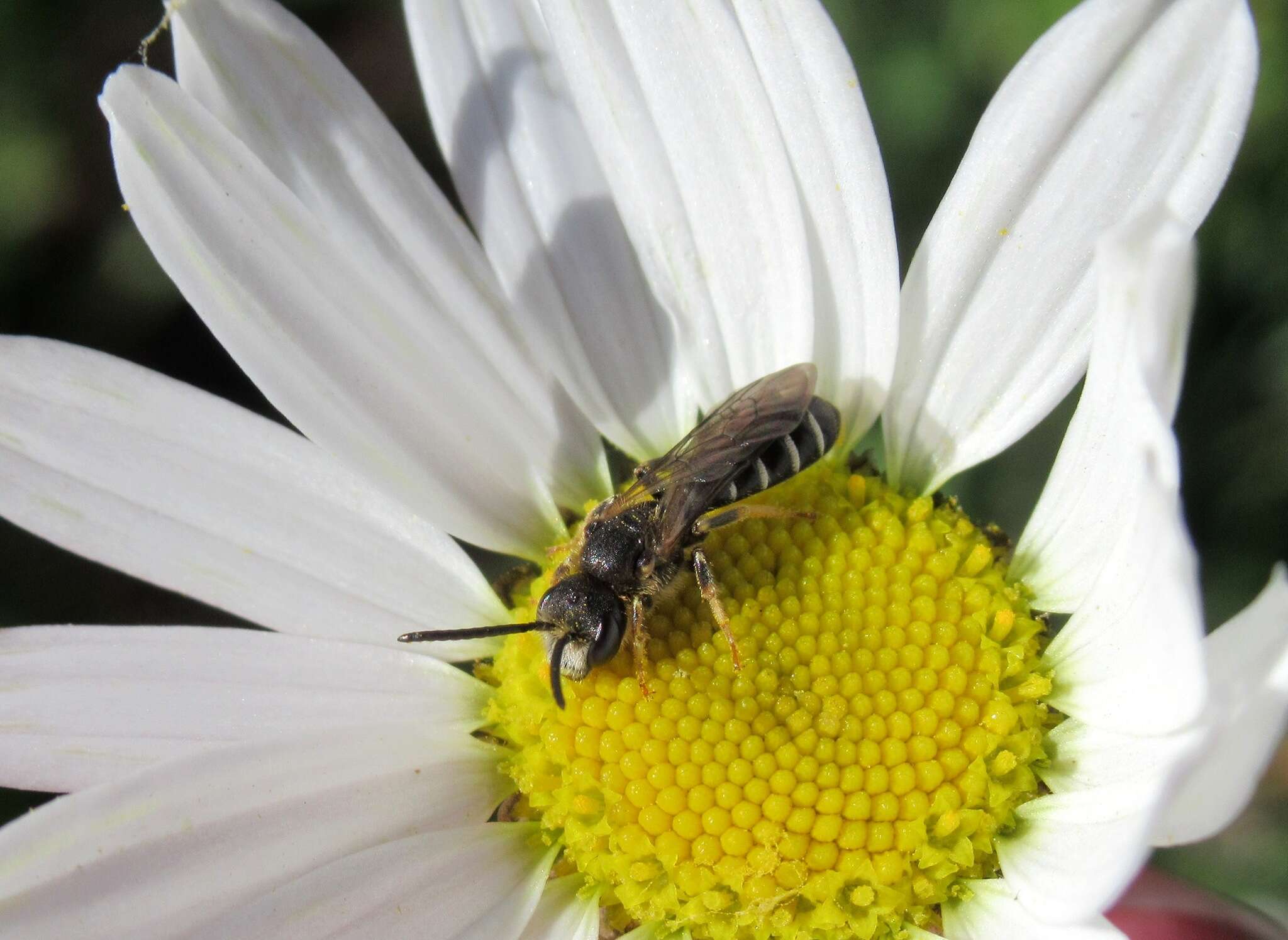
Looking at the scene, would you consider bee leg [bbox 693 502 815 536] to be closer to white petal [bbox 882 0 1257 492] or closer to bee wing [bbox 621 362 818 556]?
bee wing [bbox 621 362 818 556]

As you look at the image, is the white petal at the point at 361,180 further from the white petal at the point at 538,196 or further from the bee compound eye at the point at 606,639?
the bee compound eye at the point at 606,639

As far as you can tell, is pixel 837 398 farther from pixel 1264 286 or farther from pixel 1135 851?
pixel 1264 286

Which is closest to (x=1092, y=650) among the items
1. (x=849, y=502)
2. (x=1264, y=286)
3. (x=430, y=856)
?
(x=849, y=502)

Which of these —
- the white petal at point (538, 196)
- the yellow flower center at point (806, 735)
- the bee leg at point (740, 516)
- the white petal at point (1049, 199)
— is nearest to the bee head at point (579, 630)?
the yellow flower center at point (806, 735)

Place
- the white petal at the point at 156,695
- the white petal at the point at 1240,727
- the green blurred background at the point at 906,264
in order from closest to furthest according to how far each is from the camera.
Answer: the white petal at the point at 1240,727 < the white petal at the point at 156,695 < the green blurred background at the point at 906,264

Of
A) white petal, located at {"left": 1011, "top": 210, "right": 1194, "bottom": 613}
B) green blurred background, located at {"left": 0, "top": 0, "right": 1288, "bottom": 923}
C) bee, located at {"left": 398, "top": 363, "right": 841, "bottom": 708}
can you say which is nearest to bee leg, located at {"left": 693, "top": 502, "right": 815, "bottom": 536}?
bee, located at {"left": 398, "top": 363, "right": 841, "bottom": 708}

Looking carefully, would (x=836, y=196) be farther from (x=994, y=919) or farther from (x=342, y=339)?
(x=994, y=919)

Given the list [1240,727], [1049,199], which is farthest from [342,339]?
[1240,727]
